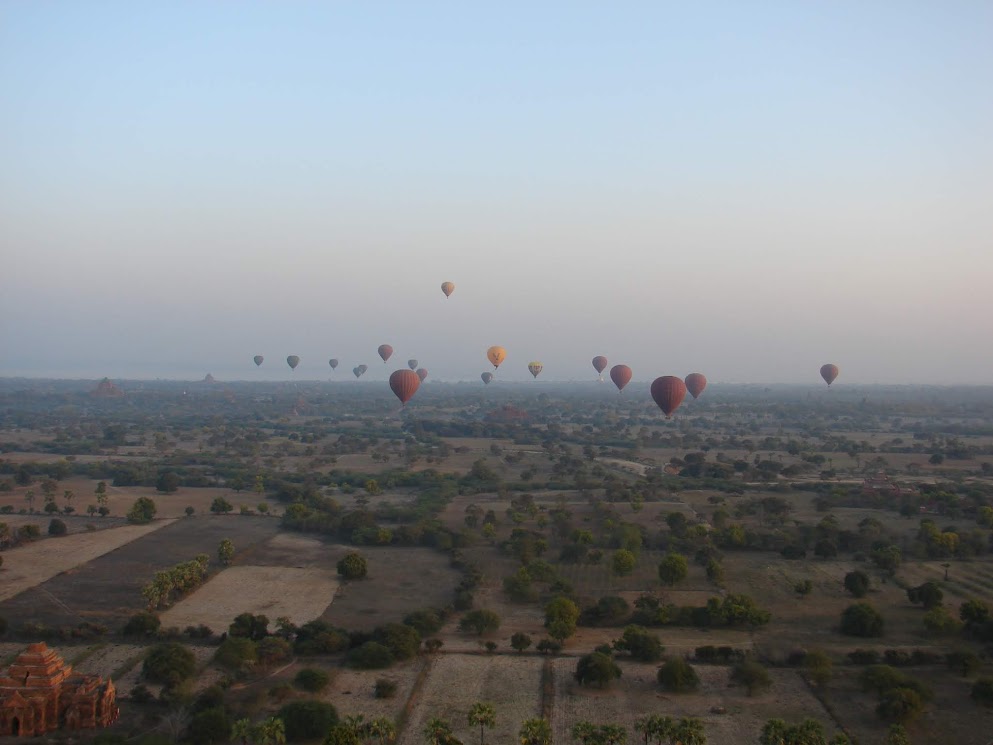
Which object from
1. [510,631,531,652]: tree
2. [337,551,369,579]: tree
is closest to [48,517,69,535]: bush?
[337,551,369,579]: tree

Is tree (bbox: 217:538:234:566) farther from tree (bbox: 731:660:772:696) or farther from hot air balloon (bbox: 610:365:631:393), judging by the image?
hot air balloon (bbox: 610:365:631:393)

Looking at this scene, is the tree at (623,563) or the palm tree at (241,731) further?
the tree at (623,563)

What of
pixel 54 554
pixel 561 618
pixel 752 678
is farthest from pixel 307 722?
pixel 54 554

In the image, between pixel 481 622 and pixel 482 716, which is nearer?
pixel 482 716

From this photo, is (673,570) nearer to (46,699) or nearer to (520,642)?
(520,642)

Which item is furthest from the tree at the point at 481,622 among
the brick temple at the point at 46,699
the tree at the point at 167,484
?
the tree at the point at 167,484

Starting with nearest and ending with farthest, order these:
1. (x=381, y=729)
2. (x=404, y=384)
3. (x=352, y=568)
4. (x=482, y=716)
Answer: (x=381, y=729)
(x=482, y=716)
(x=352, y=568)
(x=404, y=384)

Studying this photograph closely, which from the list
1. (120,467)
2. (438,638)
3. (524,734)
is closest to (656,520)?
(438,638)

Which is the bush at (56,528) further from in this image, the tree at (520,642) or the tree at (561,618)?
the tree at (520,642)
